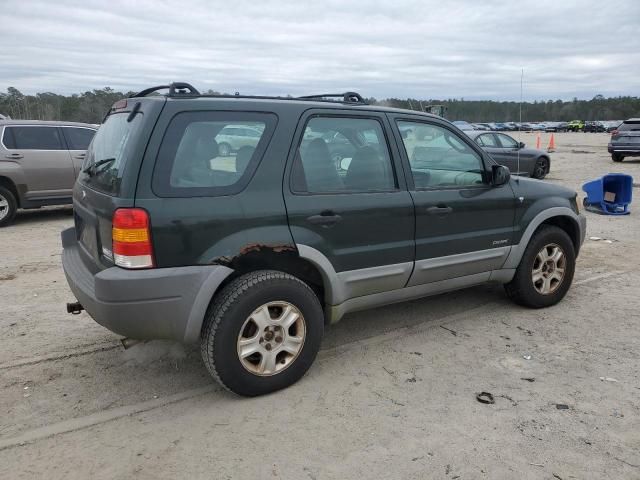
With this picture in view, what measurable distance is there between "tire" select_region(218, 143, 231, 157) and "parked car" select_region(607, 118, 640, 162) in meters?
20.4

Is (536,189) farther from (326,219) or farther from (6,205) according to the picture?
(6,205)

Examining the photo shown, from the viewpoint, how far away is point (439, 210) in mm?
3951

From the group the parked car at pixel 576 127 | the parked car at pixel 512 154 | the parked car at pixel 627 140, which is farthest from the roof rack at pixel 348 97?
the parked car at pixel 576 127

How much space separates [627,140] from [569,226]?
1761 cm

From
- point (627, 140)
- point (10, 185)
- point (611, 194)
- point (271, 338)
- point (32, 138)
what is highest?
point (32, 138)

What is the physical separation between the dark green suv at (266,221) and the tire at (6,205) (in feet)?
19.3

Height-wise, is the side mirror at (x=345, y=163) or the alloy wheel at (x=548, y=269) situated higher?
the side mirror at (x=345, y=163)

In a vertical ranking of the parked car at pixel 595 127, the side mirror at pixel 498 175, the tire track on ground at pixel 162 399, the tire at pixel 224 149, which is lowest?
the tire track on ground at pixel 162 399

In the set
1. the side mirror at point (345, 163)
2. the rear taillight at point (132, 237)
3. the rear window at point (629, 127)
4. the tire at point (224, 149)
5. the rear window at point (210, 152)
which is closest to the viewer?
the rear taillight at point (132, 237)

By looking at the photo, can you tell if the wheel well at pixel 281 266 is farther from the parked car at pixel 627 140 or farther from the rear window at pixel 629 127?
the rear window at pixel 629 127

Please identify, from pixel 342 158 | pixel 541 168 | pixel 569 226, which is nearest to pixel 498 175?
pixel 569 226

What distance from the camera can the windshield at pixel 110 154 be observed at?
9.95ft

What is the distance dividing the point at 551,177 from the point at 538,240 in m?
12.7

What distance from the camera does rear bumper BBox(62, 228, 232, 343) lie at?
288 cm
